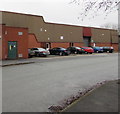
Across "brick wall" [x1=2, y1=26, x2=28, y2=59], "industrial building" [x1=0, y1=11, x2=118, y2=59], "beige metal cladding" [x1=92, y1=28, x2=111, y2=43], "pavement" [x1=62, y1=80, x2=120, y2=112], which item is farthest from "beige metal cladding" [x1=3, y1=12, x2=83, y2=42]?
"pavement" [x1=62, y1=80, x2=120, y2=112]

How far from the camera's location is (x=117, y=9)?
584 centimetres

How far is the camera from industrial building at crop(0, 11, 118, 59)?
20172 mm

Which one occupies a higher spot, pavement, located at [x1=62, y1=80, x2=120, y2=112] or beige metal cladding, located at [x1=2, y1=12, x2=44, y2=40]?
beige metal cladding, located at [x1=2, y1=12, x2=44, y2=40]

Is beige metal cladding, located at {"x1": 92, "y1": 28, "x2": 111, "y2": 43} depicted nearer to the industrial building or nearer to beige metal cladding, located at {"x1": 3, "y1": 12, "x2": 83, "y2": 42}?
the industrial building

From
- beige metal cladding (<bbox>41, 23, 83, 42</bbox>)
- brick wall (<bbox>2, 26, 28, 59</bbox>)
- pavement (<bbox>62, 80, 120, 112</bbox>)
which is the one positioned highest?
beige metal cladding (<bbox>41, 23, 83, 42</bbox>)

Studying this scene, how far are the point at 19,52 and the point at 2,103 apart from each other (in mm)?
16521

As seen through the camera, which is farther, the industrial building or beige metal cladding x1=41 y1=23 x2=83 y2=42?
beige metal cladding x1=41 y1=23 x2=83 y2=42

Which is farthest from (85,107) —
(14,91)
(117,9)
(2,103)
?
(117,9)

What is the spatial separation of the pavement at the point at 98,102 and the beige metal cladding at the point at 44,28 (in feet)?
88.1

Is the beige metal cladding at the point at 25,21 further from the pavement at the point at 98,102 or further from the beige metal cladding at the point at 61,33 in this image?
the pavement at the point at 98,102

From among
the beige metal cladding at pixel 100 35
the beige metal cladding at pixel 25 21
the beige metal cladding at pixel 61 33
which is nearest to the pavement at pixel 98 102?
the beige metal cladding at pixel 25 21

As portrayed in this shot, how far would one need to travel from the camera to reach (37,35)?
33.3 meters

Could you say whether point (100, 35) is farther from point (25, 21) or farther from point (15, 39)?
point (15, 39)

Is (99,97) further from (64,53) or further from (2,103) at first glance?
(64,53)
